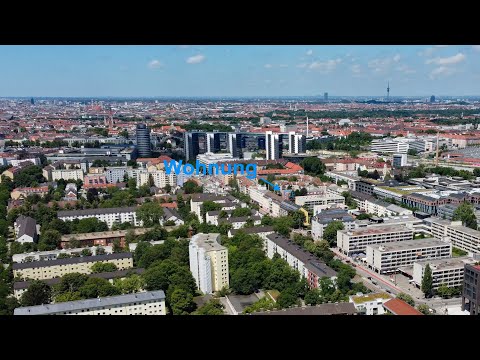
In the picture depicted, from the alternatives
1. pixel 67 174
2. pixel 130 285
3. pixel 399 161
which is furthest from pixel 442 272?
pixel 67 174

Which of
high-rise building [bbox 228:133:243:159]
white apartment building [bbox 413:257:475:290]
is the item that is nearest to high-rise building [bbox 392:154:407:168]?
high-rise building [bbox 228:133:243:159]

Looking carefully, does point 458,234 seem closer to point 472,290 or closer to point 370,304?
point 472,290

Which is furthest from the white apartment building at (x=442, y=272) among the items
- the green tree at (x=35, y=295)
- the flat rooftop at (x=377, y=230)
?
the green tree at (x=35, y=295)

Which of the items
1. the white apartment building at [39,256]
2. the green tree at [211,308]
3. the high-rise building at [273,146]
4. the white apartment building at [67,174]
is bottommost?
the green tree at [211,308]

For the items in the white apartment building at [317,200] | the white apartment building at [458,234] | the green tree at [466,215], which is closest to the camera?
the white apartment building at [458,234]

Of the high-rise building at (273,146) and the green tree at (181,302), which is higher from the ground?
the high-rise building at (273,146)

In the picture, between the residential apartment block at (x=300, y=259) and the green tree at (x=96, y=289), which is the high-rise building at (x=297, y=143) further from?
the green tree at (x=96, y=289)
